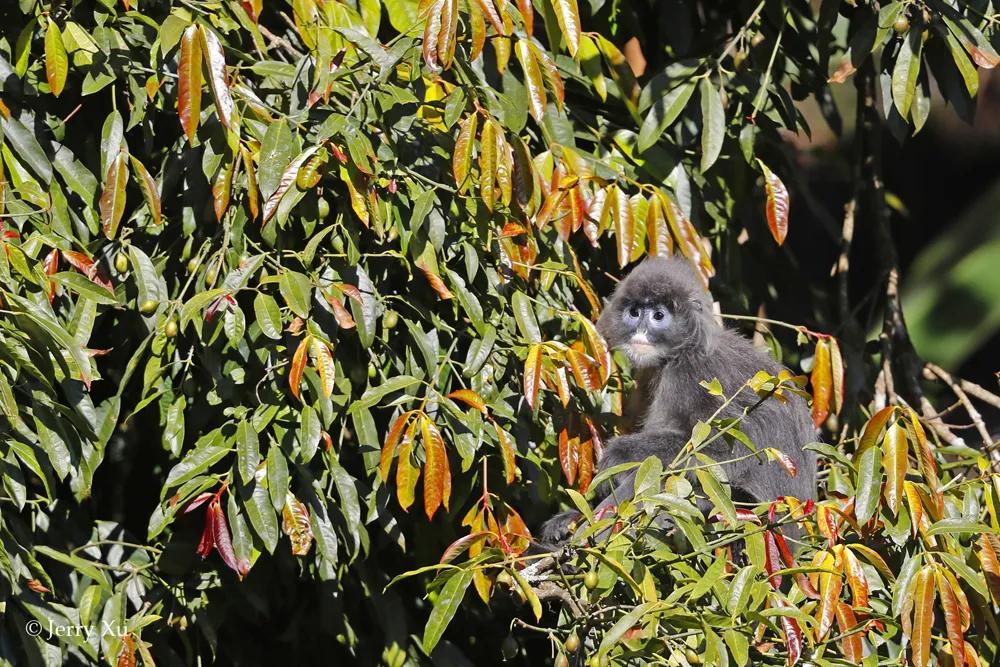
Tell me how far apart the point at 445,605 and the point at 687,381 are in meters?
1.45

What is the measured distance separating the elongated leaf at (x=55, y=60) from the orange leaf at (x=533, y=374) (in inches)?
44.9

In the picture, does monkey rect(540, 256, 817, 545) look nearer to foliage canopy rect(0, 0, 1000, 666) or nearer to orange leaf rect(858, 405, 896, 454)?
foliage canopy rect(0, 0, 1000, 666)

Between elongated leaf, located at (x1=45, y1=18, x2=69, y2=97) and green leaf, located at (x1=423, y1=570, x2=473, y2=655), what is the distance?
1.35 meters

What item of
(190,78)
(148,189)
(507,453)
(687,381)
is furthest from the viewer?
(687,381)

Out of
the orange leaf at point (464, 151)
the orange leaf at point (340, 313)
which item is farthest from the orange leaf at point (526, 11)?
the orange leaf at point (340, 313)

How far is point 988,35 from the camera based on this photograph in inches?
117

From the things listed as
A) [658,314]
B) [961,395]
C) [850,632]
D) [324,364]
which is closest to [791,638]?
[850,632]

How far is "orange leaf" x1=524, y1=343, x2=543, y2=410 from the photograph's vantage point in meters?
2.38

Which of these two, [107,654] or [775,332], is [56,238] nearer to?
[107,654]

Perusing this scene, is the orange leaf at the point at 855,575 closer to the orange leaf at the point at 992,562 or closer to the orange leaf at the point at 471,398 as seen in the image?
the orange leaf at the point at 992,562

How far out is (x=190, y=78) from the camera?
2254 mm

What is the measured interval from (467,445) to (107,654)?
34.7 inches

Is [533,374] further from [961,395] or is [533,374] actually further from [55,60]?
[961,395]

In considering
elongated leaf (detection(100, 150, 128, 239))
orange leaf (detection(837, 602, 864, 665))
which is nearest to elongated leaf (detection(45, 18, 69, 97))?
elongated leaf (detection(100, 150, 128, 239))
